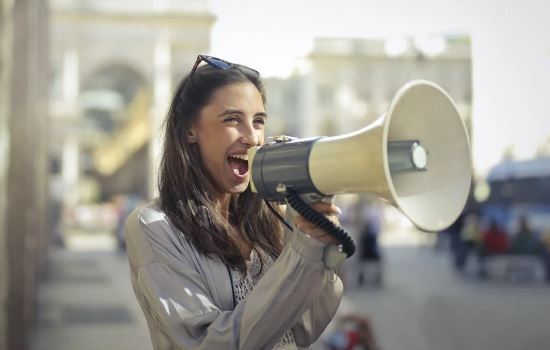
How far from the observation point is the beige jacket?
43.9 inches

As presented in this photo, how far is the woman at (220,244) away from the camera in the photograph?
3.69 feet

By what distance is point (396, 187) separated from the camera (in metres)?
1.11

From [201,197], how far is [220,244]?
0.09m

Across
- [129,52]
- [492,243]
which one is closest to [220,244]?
[492,243]

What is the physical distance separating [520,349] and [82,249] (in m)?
11.2

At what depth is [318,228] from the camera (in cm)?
111

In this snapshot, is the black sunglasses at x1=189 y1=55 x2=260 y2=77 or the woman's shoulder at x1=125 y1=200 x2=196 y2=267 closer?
the woman's shoulder at x1=125 y1=200 x2=196 y2=267

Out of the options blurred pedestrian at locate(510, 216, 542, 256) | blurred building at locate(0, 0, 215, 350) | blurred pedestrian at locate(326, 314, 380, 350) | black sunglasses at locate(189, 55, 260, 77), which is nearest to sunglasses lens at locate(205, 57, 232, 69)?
black sunglasses at locate(189, 55, 260, 77)

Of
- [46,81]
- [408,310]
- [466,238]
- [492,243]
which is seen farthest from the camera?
[46,81]

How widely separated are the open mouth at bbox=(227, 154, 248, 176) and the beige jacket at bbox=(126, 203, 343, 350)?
0.45ft

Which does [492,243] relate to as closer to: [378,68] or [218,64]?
[378,68]

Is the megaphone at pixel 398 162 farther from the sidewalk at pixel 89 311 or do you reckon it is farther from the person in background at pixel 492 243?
the person in background at pixel 492 243

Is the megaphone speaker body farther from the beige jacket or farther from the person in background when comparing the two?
the person in background

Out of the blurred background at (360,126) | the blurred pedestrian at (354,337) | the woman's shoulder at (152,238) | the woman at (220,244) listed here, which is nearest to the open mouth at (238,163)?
the woman at (220,244)
